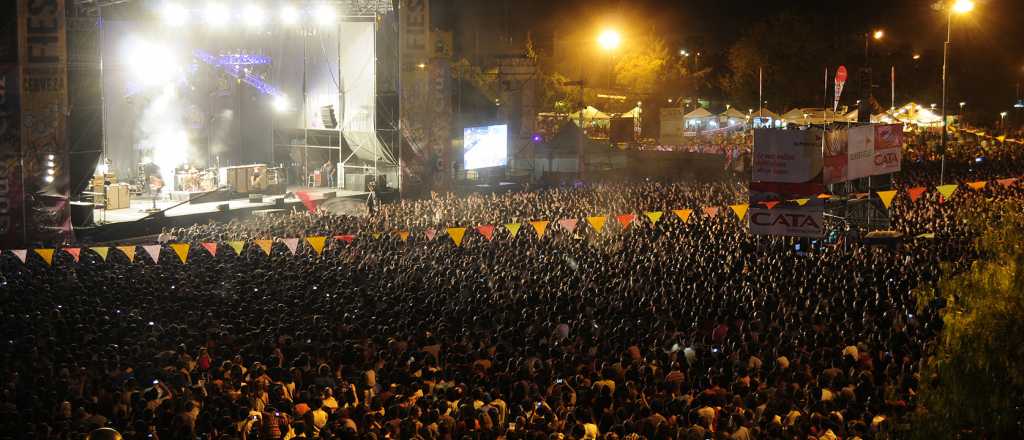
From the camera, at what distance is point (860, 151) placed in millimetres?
18125

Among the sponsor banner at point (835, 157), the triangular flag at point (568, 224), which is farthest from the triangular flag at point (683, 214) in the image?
the sponsor banner at point (835, 157)

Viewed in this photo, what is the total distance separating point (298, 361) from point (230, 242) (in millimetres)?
6728

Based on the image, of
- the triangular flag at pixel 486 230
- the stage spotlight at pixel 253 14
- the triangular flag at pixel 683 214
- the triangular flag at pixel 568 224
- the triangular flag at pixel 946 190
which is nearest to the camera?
the triangular flag at pixel 486 230

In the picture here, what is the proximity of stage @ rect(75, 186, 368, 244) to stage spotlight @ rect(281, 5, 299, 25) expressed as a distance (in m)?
5.25

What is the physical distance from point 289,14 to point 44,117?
30.9 ft

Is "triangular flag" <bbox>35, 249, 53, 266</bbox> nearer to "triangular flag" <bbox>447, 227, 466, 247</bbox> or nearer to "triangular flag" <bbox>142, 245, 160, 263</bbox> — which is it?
"triangular flag" <bbox>142, 245, 160, 263</bbox>

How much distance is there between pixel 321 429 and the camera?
30.1 feet

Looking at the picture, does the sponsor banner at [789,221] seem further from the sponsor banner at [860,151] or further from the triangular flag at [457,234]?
the triangular flag at [457,234]

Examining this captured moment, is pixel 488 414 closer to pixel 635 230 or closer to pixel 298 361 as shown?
pixel 298 361

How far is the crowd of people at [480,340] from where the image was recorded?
378 inches

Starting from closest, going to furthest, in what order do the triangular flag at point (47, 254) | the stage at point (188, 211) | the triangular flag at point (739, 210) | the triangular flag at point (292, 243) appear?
the triangular flag at point (47, 254) < the triangular flag at point (292, 243) < the triangular flag at point (739, 210) < the stage at point (188, 211)

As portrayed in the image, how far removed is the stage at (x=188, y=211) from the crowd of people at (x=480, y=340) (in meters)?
6.48

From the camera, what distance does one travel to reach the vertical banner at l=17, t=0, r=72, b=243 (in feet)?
72.1

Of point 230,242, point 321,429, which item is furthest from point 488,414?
point 230,242
